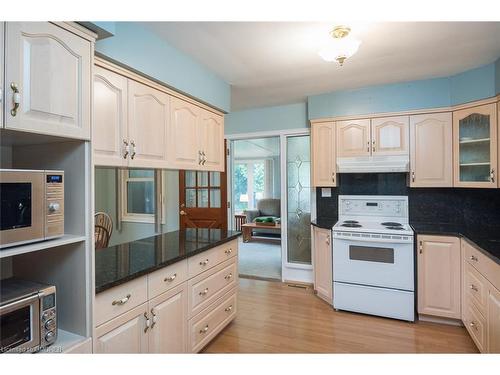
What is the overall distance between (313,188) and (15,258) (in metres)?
3.06

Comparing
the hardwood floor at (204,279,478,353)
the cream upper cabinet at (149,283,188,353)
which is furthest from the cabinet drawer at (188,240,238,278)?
the hardwood floor at (204,279,478,353)

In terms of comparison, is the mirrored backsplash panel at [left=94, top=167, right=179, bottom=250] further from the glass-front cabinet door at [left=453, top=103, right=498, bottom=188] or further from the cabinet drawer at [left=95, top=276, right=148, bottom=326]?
the glass-front cabinet door at [left=453, top=103, right=498, bottom=188]

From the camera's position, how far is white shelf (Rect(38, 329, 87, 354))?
3.79 feet

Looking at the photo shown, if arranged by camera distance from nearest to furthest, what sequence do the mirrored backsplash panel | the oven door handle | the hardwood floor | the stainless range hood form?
the hardwood floor, the oven door handle, the stainless range hood, the mirrored backsplash panel

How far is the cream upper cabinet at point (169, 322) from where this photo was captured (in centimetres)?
169

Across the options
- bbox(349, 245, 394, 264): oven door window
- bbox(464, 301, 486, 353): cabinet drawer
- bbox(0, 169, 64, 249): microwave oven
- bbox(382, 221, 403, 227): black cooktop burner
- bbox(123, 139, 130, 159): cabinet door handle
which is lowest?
bbox(464, 301, 486, 353): cabinet drawer

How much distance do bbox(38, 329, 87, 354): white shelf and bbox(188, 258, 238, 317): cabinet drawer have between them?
2.69 feet

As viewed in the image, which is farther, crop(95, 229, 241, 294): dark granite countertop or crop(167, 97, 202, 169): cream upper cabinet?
crop(167, 97, 202, 169): cream upper cabinet

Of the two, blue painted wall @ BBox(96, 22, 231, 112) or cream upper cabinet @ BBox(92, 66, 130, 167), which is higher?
blue painted wall @ BBox(96, 22, 231, 112)

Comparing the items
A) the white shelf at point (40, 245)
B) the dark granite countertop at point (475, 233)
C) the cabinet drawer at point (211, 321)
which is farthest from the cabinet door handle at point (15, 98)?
the dark granite countertop at point (475, 233)

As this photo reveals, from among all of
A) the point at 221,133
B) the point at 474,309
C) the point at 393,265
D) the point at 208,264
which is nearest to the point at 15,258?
the point at 208,264

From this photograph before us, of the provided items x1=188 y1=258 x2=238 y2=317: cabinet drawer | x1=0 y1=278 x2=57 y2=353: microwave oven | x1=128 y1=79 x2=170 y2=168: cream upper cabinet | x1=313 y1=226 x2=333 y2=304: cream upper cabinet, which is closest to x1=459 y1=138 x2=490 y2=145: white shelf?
x1=313 y1=226 x2=333 y2=304: cream upper cabinet

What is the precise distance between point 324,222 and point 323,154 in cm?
81

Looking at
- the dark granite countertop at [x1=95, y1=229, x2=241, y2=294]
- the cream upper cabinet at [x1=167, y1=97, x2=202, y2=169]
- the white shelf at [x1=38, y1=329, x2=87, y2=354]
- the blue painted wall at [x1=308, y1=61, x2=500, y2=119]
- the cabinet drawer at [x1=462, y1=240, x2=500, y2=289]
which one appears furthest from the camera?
the blue painted wall at [x1=308, y1=61, x2=500, y2=119]
